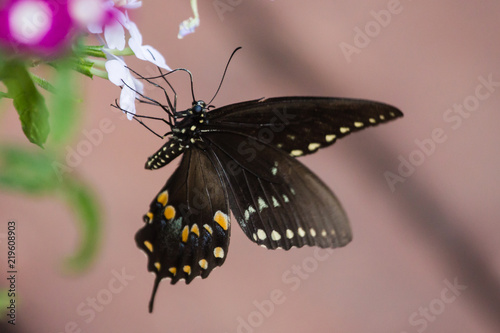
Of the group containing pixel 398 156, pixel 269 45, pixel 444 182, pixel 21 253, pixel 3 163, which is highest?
pixel 269 45

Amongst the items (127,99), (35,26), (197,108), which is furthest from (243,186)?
(35,26)

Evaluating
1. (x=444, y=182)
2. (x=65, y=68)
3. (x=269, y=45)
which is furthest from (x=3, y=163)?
(x=444, y=182)

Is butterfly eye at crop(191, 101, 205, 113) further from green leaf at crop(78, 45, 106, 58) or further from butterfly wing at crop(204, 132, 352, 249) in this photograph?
green leaf at crop(78, 45, 106, 58)

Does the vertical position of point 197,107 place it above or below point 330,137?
above

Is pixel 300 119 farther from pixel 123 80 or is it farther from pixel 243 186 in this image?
pixel 123 80

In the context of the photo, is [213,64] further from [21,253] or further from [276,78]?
[21,253]

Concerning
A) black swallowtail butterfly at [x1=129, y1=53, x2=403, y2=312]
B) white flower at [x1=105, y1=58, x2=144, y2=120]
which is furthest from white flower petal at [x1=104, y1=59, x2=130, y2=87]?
black swallowtail butterfly at [x1=129, y1=53, x2=403, y2=312]

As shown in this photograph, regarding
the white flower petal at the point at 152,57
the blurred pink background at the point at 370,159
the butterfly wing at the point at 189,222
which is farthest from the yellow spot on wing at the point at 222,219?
the blurred pink background at the point at 370,159
